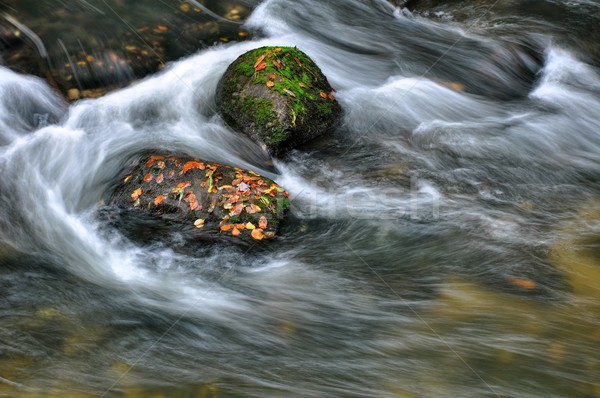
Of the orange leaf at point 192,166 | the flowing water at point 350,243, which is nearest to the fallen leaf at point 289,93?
the flowing water at point 350,243

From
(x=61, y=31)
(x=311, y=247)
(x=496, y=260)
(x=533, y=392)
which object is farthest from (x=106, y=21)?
(x=533, y=392)

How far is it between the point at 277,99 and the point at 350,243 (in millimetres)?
1886

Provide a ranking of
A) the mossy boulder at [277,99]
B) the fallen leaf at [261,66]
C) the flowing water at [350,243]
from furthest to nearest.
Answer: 1. the fallen leaf at [261,66]
2. the mossy boulder at [277,99]
3. the flowing water at [350,243]

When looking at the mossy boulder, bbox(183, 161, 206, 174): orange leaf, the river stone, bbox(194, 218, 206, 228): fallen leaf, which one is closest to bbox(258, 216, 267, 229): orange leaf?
the river stone

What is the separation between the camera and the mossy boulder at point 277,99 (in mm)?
6352

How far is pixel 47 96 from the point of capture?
704cm

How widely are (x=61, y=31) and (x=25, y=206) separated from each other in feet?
9.46

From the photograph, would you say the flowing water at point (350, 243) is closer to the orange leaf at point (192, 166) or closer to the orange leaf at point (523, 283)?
the orange leaf at point (523, 283)

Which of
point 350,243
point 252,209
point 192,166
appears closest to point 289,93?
point 192,166

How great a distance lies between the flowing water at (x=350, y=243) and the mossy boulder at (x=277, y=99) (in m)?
0.24

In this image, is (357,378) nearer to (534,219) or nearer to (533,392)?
(533,392)

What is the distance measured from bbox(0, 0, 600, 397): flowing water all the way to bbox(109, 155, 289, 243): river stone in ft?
0.75

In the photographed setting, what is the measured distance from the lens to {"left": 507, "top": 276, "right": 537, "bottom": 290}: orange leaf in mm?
4702

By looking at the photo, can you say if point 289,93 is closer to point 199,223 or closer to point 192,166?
point 192,166
